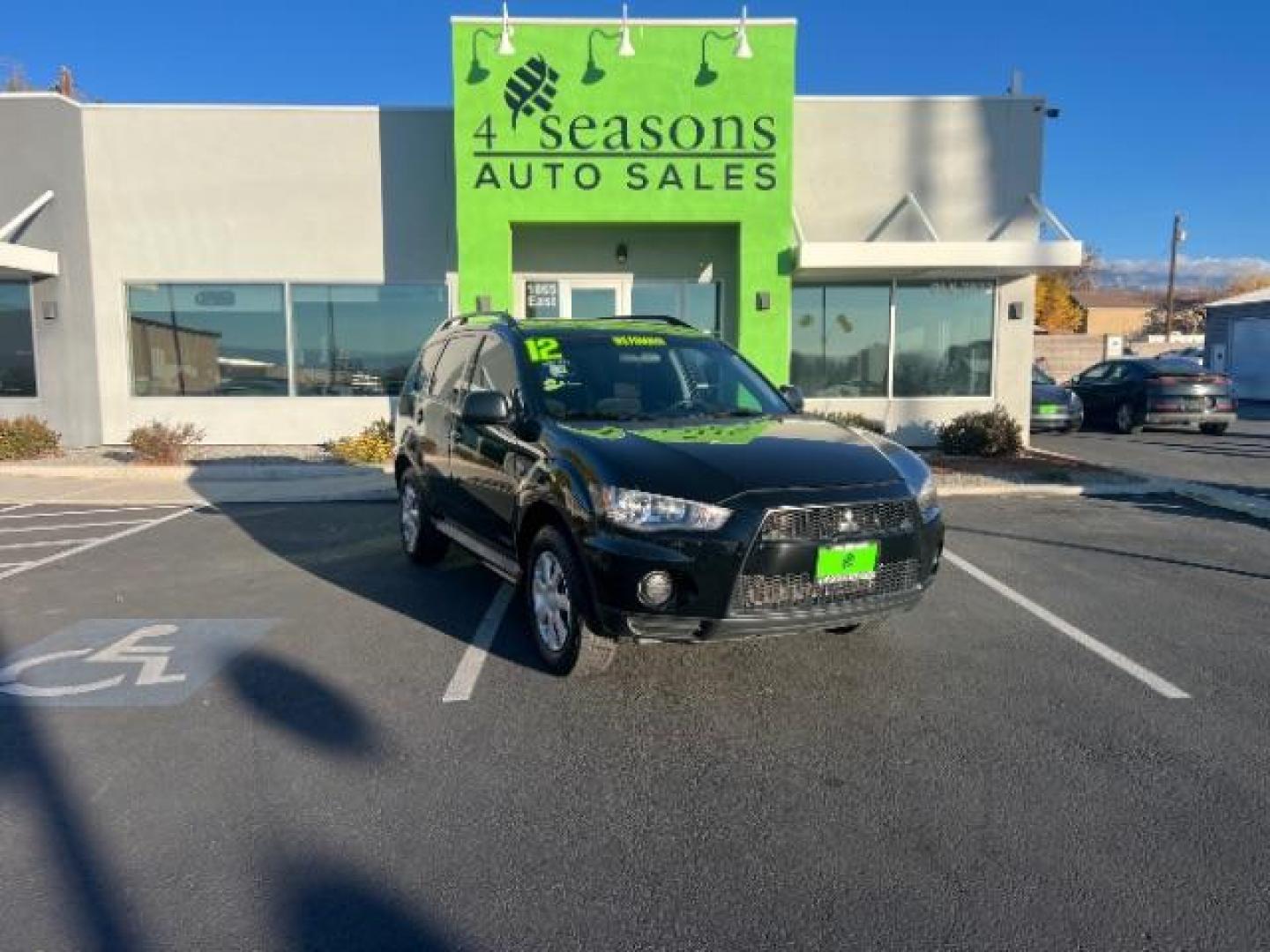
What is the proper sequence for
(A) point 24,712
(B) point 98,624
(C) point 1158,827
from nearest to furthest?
(C) point 1158,827, (A) point 24,712, (B) point 98,624

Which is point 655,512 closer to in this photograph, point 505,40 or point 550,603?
point 550,603

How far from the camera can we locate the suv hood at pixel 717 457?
4.11 metres

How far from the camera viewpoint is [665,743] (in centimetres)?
399

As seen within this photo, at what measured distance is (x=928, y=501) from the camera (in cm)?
458

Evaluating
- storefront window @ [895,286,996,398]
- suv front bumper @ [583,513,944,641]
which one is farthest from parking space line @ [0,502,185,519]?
storefront window @ [895,286,996,398]

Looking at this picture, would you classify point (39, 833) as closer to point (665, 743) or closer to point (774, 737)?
point (665, 743)

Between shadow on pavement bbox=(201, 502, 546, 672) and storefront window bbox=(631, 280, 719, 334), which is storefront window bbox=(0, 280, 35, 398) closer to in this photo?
shadow on pavement bbox=(201, 502, 546, 672)

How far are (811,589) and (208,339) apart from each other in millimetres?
12906

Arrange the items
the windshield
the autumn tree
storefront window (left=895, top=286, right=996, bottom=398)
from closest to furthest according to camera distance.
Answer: the windshield → storefront window (left=895, top=286, right=996, bottom=398) → the autumn tree

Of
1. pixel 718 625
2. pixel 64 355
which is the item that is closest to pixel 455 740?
pixel 718 625

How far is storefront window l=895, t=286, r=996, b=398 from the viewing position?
1418 centimetres

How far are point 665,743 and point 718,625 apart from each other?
56cm

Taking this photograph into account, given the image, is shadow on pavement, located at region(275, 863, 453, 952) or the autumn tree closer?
shadow on pavement, located at region(275, 863, 453, 952)

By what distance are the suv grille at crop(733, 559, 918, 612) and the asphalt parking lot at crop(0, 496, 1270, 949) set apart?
554 millimetres
